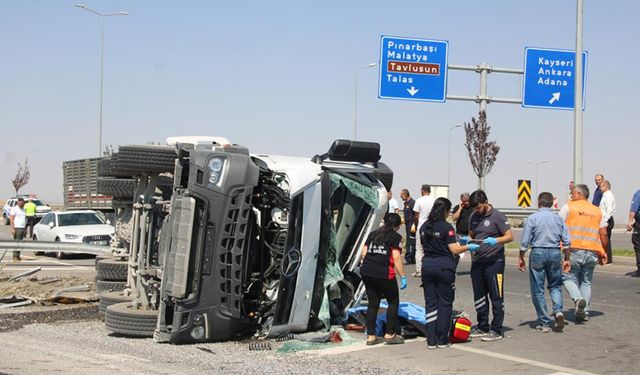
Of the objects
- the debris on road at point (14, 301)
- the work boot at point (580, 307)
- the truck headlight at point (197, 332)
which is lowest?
the debris on road at point (14, 301)

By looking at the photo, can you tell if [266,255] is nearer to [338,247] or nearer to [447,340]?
[338,247]

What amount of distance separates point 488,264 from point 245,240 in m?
2.95

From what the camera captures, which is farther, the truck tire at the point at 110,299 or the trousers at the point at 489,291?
the truck tire at the point at 110,299

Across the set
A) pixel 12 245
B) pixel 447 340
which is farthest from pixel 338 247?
pixel 12 245

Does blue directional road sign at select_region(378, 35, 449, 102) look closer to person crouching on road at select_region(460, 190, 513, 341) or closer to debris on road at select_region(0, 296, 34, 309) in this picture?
debris on road at select_region(0, 296, 34, 309)

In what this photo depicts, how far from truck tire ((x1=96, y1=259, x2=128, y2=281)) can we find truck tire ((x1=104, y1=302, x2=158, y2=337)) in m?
2.08

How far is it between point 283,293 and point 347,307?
129 centimetres

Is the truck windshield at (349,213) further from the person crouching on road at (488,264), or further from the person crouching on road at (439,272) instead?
the person crouching on road at (488,264)

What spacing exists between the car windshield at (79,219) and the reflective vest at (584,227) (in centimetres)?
1773

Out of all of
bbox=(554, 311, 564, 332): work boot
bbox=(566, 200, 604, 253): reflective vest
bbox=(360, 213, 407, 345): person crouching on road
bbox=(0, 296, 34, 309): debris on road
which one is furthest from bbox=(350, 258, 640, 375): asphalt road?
bbox=(0, 296, 34, 309): debris on road

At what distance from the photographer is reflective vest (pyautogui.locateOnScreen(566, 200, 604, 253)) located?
35.2 feet

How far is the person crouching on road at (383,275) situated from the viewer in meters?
9.12

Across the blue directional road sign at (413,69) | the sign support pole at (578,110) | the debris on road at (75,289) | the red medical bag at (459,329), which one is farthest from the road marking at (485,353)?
the blue directional road sign at (413,69)

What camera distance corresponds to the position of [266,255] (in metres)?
9.55
